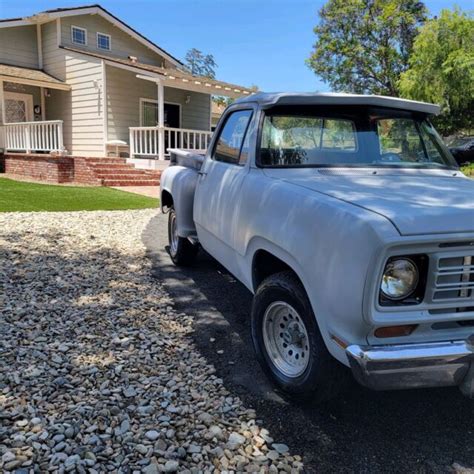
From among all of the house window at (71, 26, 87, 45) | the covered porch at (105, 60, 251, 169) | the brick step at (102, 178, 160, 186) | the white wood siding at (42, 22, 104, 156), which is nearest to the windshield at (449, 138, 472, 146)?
the covered porch at (105, 60, 251, 169)

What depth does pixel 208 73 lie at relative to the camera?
231ft

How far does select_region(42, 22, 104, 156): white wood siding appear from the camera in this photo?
55.5 ft

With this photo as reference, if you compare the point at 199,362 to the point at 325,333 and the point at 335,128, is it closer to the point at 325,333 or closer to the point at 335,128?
the point at 325,333

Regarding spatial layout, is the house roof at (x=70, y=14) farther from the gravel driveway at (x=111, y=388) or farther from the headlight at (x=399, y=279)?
the headlight at (x=399, y=279)

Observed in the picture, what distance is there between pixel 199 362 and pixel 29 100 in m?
18.7

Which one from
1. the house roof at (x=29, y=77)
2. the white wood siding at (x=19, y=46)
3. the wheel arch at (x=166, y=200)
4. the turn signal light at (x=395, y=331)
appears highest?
the white wood siding at (x=19, y=46)

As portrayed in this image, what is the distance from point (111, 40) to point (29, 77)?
15.4 feet

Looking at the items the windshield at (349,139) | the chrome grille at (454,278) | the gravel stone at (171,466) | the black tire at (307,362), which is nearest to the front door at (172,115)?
the windshield at (349,139)

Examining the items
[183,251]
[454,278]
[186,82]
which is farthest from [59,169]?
[454,278]

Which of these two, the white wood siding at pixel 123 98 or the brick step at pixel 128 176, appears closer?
the brick step at pixel 128 176

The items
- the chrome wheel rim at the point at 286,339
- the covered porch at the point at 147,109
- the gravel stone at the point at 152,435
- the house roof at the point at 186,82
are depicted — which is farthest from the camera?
the house roof at the point at 186,82

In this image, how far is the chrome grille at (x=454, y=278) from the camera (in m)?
2.16

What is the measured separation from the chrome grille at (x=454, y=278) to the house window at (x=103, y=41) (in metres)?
20.5

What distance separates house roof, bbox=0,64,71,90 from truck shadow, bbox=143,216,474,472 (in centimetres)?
1606
